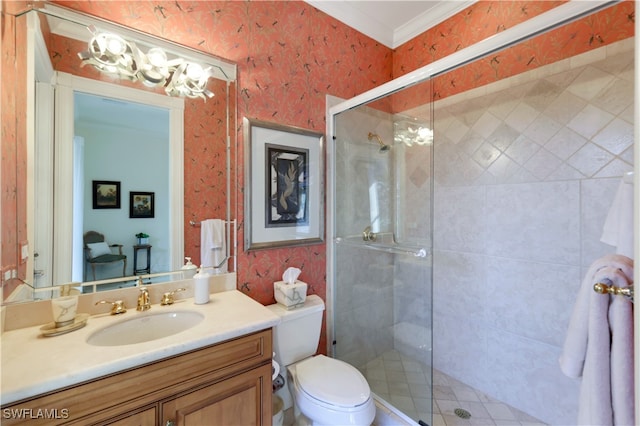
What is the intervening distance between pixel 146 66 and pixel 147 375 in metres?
1.35

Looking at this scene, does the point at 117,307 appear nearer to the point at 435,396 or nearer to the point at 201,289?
the point at 201,289

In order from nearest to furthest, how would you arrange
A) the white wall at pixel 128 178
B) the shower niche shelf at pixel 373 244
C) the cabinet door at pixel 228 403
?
the cabinet door at pixel 228 403 < the white wall at pixel 128 178 < the shower niche shelf at pixel 373 244

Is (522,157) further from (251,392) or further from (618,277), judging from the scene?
(251,392)

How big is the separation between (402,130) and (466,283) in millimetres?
1225

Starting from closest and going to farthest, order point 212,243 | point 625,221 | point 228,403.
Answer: point 625,221
point 228,403
point 212,243

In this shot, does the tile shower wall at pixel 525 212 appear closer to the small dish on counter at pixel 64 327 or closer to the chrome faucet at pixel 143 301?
the chrome faucet at pixel 143 301

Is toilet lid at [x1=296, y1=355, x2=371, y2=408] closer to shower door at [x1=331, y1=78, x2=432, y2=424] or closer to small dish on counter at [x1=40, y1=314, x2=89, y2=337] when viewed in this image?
shower door at [x1=331, y1=78, x2=432, y2=424]

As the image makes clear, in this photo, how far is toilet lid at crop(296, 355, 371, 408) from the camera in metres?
1.25

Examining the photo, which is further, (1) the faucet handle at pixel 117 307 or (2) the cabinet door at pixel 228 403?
(1) the faucet handle at pixel 117 307

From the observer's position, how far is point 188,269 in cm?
141

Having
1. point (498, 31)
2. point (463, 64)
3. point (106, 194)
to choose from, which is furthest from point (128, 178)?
point (498, 31)

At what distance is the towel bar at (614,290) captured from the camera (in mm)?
699

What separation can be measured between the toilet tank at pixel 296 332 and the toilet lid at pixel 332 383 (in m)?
0.08

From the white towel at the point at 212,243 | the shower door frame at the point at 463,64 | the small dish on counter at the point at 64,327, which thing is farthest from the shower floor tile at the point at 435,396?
the small dish on counter at the point at 64,327
